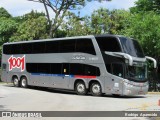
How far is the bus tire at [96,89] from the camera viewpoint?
26.7 m

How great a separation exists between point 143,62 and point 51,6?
73.9 feet

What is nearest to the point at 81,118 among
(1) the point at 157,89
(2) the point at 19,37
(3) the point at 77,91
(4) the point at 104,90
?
(4) the point at 104,90

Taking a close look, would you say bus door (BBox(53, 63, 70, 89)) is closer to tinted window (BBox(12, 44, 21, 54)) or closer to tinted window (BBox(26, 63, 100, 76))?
tinted window (BBox(26, 63, 100, 76))

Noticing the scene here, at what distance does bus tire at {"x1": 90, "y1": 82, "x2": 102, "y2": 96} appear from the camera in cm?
2673

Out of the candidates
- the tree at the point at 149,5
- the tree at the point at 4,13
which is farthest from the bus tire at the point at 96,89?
the tree at the point at 4,13

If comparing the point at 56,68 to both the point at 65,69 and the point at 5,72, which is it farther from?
the point at 5,72

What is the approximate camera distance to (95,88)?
27.0m

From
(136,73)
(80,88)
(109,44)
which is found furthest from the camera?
(80,88)

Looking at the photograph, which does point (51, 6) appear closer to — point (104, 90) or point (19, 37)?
point (19, 37)

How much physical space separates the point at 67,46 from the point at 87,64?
8.66ft

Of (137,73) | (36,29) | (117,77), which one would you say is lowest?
(117,77)

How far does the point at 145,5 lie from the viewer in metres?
44.3

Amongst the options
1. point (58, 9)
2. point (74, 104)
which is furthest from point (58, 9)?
point (74, 104)

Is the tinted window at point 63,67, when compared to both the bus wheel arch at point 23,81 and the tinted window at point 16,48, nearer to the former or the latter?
the bus wheel arch at point 23,81
